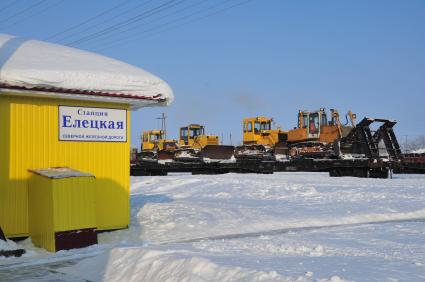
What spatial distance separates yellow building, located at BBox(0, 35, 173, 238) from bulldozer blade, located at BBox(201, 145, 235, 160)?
21.1 metres

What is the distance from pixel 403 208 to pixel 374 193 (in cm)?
282

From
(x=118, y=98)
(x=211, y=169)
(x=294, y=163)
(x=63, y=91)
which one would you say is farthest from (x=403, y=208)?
(x=211, y=169)

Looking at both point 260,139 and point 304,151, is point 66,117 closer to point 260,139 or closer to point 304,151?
point 304,151

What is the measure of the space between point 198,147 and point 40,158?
96.8ft

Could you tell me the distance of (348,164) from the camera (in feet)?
89.9

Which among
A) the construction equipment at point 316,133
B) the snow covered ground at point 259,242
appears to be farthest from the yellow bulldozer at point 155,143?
the snow covered ground at point 259,242

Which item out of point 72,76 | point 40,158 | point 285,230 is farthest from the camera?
point 285,230

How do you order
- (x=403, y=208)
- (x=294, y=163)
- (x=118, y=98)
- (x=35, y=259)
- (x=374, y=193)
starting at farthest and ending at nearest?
(x=294, y=163) → (x=374, y=193) → (x=403, y=208) → (x=118, y=98) → (x=35, y=259)

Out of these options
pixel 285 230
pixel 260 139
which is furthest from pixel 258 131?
pixel 285 230

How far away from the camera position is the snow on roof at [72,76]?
909 cm

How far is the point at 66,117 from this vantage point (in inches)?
397

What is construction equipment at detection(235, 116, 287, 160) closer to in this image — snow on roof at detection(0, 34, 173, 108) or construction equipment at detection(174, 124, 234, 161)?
construction equipment at detection(174, 124, 234, 161)

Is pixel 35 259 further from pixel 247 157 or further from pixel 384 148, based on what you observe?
pixel 247 157

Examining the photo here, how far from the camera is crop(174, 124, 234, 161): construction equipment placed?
32.4m
